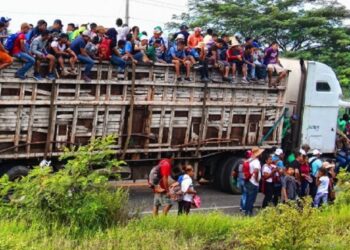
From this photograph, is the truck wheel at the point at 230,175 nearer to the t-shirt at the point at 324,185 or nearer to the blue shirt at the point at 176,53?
the blue shirt at the point at 176,53

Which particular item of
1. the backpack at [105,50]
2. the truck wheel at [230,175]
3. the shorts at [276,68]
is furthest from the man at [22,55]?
the shorts at [276,68]

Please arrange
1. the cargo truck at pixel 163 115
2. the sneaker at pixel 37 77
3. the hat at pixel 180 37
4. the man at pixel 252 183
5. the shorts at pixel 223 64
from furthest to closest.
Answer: the shorts at pixel 223 64, the hat at pixel 180 37, the man at pixel 252 183, the cargo truck at pixel 163 115, the sneaker at pixel 37 77

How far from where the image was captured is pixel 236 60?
14.7 meters

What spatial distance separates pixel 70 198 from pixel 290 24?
70.8 feet

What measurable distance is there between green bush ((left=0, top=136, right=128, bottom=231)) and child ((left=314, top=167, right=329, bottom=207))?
16.6 ft

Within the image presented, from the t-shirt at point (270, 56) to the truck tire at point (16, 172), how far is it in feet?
20.9

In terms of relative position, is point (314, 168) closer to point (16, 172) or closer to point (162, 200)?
point (162, 200)

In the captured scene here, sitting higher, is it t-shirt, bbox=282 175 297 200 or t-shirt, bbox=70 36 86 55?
t-shirt, bbox=70 36 86 55

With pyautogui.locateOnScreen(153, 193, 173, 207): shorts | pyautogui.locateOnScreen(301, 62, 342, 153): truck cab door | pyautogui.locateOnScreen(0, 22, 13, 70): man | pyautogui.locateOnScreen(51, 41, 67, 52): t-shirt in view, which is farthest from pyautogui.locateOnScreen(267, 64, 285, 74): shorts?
pyautogui.locateOnScreen(0, 22, 13, 70): man

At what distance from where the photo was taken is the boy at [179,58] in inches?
532

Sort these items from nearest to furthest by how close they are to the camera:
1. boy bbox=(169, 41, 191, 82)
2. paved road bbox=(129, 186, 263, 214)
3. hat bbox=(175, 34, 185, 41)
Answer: paved road bbox=(129, 186, 263, 214) → boy bbox=(169, 41, 191, 82) → hat bbox=(175, 34, 185, 41)

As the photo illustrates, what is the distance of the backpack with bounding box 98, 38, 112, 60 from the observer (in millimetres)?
12414

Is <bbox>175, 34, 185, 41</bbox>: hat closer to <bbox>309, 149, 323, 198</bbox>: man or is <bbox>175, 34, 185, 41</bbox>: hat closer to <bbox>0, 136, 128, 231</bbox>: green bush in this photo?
<bbox>309, 149, 323, 198</bbox>: man

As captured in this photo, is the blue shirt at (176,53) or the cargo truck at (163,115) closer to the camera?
the cargo truck at (163,115)
